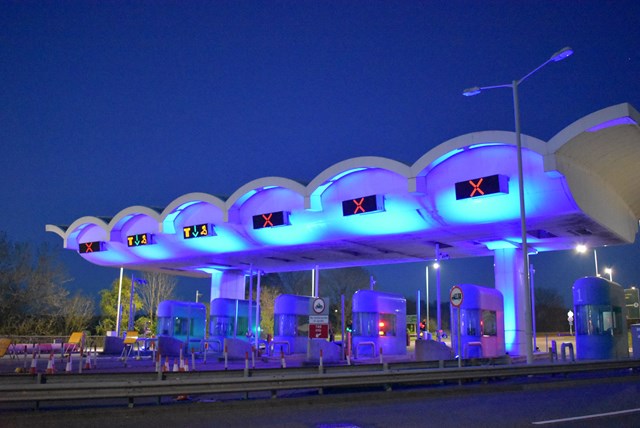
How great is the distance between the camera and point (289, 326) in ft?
98.3

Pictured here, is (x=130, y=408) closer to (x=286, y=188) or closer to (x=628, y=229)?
(x=286, y=188)

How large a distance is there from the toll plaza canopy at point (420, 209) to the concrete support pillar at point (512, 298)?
2.49 feet

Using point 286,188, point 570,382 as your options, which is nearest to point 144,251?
point 286,188

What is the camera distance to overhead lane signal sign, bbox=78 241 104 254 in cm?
3391

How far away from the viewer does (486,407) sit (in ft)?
36.6

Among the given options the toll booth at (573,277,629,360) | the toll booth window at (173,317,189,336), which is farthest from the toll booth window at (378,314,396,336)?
the toll booth window at (173,317,189,336)

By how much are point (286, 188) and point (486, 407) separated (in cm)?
1593

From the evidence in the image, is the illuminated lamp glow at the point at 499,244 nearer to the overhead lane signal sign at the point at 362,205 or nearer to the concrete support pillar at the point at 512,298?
the concrete support pillar at the point at 512,298

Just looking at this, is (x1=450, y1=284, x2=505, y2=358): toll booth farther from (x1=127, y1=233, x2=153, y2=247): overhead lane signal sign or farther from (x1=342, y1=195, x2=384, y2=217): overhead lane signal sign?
(x1=127, y1=233, x2=153, y2=247): overhead lane signal sign

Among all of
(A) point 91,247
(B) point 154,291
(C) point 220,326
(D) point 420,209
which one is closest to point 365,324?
(D) point 420,209

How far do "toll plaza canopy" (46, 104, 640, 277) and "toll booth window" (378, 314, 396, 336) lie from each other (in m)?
3.25

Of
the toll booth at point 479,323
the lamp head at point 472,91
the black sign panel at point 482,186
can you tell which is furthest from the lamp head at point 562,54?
the toll booth at point 479,323

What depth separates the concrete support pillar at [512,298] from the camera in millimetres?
25703

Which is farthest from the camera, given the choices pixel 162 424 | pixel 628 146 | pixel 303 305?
pixel 303 305
